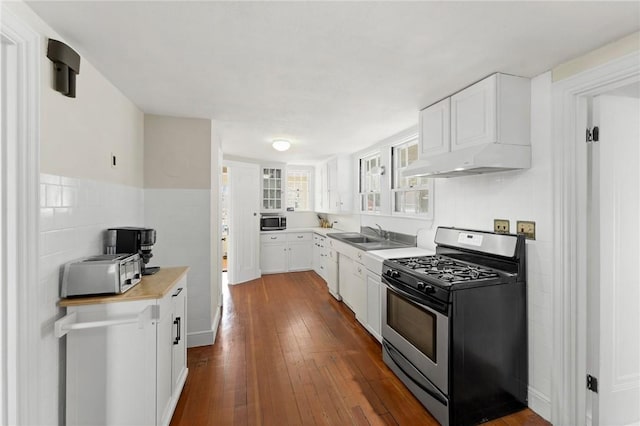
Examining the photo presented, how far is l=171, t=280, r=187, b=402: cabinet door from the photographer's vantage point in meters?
1.99

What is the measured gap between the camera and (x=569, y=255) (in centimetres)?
178

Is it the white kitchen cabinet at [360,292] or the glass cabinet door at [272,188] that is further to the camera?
the glass cabinet door at [272,188]

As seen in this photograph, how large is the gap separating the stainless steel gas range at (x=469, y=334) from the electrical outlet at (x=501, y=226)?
2.5 inches

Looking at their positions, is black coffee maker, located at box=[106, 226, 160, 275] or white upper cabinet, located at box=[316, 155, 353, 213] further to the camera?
white upper cabinet, located at box=[316, 155, 353, 213]

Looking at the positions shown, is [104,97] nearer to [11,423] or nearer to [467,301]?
[11,423]

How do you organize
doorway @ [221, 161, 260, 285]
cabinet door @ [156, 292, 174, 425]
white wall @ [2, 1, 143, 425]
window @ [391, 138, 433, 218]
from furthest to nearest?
1. doorway @ [221, 161, 260, 285]
2. window @ [391, 138, 433, 218]
3. cabinet door @ [156, 292, 174, 425]
4. white wall @ [2, 1, 143, 425]

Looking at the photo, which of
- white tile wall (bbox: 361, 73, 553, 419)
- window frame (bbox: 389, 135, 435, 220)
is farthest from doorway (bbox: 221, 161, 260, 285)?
white tile wall (bbox: 361, 73, 553, 419)

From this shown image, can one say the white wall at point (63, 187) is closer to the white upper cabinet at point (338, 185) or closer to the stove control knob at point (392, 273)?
the stove control knob at point (392, 273)

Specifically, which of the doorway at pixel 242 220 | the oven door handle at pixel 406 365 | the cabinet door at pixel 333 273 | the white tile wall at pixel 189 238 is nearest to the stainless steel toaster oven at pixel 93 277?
the white tile wall at pixel 189 238

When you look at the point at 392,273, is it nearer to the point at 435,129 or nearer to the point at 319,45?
the point at 435,129

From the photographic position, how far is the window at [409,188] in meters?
3.17

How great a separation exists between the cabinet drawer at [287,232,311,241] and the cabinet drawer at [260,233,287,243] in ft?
0.36

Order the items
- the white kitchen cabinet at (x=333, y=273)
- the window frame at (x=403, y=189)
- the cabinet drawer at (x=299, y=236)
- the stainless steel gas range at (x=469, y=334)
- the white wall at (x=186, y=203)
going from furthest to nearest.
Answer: the cabinet drawer at (x=299, y=236) → the white kitchen cabinet at (x=333, y=273) → the window frame at (x=403, y=189) → the white wall at (x=186, y=203) → the stainless steel gas range at (x=469, y=334)

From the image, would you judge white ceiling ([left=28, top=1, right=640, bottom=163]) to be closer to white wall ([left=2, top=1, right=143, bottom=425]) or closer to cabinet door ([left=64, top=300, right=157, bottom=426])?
white wall ([left=2, top=1, right=143, bottom=425])
